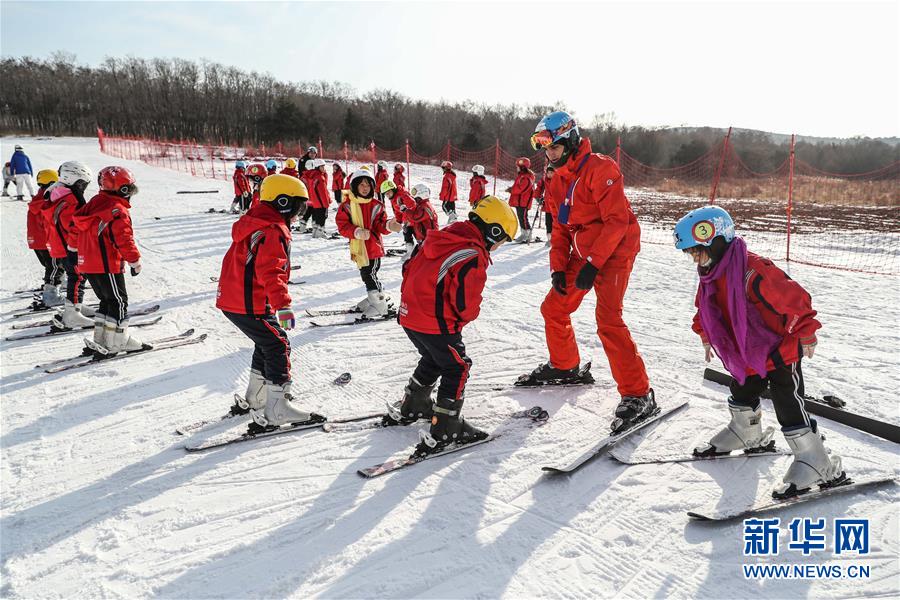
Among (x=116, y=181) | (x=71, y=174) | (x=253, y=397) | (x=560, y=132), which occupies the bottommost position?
(x=253, y=397)

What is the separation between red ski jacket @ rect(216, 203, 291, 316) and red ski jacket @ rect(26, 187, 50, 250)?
5.51 m

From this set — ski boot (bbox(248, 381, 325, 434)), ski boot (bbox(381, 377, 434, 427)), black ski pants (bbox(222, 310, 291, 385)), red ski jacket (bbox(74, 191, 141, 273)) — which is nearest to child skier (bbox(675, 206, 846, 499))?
ski boot (bbox(381, 377, 434, 427))

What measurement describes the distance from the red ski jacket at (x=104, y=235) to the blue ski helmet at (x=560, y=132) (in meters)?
4.09

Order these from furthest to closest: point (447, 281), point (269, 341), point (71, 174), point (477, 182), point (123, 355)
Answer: point (477, 182) < point (71, 174) < point (123, 355) < point (269, 341) < point (447, 281)

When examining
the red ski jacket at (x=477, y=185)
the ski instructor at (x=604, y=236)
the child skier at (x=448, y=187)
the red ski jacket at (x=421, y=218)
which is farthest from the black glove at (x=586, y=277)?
the child skier at (x=448, y=187)

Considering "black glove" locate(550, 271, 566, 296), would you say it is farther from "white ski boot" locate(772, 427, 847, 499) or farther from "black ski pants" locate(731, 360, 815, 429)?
"white ski boot" locate(772, 427, 847, 499)

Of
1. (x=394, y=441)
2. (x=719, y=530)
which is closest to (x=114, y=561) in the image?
(x=394, y=441)

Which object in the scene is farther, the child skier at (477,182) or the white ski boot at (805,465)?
the child skier at (477,182)

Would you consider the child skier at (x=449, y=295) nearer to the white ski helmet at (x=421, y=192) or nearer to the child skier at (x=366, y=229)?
the child skier at (x=366, y=229)

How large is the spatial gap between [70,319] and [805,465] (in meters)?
7.69

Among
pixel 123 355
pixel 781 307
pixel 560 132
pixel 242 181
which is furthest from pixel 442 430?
pixel 242 181

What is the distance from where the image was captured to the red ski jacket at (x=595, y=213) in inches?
151

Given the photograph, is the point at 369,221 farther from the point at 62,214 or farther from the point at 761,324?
the point at 761,324

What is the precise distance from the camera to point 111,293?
18.0 ft
